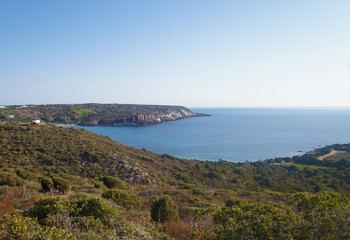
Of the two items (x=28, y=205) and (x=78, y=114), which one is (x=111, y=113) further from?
(x=28, y=205)

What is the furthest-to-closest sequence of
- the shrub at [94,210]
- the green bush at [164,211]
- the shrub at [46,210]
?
the green bush at [164,211], the shrub at [94,210], the shrub at [46,210]

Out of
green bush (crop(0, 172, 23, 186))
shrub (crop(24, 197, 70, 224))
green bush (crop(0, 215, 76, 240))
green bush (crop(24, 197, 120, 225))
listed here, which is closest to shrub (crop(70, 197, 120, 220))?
green bush (crop(24, 197, 120, 225))

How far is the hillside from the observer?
4.96 metres

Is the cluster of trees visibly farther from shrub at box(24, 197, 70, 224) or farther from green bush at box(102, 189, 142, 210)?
shrub at box(24, 197, 70, 224)

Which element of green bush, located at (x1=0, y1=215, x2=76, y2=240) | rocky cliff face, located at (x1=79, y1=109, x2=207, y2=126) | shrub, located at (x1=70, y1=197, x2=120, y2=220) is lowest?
rocky cliff face, located at (x1=79, y1=109, x2=207, y2=126)

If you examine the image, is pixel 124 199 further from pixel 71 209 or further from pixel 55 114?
pixel 55 114

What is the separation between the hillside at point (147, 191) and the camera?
16.3 ft

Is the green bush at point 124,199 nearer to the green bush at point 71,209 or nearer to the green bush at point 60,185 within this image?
the green bush at point 60,185

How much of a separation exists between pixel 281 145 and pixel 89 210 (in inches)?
2597

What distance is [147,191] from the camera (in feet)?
48.3

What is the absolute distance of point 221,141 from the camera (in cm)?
6756

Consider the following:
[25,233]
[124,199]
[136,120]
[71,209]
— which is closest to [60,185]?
[124,199]

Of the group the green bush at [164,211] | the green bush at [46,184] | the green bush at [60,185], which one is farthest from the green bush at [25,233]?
the green bush at [46,184]

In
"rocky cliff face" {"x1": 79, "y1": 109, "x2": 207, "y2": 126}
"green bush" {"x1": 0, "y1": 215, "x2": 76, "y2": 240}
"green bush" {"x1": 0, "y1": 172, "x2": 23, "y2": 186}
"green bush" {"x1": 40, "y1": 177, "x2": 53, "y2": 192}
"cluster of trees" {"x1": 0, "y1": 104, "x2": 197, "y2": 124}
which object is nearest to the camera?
"green bush" {"x1": 0, "y1": 215, "x2": 76, "y2": 240}
